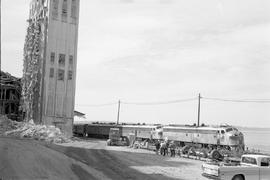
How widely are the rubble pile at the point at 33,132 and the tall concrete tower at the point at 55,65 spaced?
702 centimetres

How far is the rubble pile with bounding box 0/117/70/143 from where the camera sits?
191 ft

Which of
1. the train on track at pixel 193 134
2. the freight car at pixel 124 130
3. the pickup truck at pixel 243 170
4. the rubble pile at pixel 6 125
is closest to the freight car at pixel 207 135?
the train on track at pixel 193 134

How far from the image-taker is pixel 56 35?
7281 centimetres

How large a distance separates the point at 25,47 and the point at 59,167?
6522cm

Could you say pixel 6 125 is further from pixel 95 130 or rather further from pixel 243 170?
pixel 243 170

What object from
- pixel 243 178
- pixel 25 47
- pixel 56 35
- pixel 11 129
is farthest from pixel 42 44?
pixel 243 178

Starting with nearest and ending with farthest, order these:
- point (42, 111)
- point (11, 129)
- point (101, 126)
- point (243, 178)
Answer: point (243, 178), point (11, 129), point (42, 111), point (101, 126)

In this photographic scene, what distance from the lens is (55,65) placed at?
72688 mm

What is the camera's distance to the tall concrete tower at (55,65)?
71875 mm

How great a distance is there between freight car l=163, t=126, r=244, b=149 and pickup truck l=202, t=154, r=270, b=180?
2546 centimetres

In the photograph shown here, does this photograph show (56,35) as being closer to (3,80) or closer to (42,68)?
(42,68)

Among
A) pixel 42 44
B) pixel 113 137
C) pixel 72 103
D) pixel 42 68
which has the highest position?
pixel 42 44

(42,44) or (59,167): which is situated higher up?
(42,44)

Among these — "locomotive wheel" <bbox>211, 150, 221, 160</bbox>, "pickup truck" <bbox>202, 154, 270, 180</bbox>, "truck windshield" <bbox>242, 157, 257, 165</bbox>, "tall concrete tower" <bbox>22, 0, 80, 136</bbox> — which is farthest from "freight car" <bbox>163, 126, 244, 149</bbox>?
"pickup truck" <bbox>202, 154, 270, 180</bbox>
